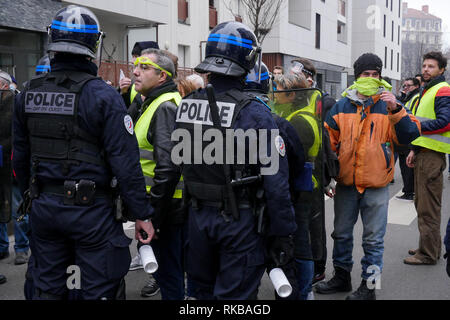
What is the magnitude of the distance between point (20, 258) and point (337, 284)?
3.39 metres

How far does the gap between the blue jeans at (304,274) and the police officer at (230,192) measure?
0.95 metres

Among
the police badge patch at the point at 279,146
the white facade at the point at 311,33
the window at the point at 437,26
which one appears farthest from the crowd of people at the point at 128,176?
the window at the point at 437,26

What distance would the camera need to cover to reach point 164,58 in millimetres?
3908

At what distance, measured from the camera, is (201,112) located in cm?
287

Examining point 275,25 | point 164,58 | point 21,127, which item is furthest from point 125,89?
point 275,25

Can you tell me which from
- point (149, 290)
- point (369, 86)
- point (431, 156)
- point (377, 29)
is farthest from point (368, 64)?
point (377, 29)

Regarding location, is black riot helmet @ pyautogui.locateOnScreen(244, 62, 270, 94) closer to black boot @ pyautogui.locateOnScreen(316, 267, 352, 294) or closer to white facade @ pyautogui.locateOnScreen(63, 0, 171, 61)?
black boot @ pyautogui.locateOnScreen(316, 267, 352, 294)

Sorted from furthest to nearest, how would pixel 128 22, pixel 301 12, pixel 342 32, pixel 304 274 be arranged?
1. pixel 342 32
2. pixel 301 12
3. pixel 128 22
4. pixel 304 274

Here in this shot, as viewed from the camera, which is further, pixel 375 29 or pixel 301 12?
pixel 375 29

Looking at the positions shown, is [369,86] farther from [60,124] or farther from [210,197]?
[60,124]

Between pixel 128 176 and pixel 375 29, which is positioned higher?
pixel 375 29

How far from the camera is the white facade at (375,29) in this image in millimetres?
43031

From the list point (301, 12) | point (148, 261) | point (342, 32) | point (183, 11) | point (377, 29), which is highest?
point (377, 29)
